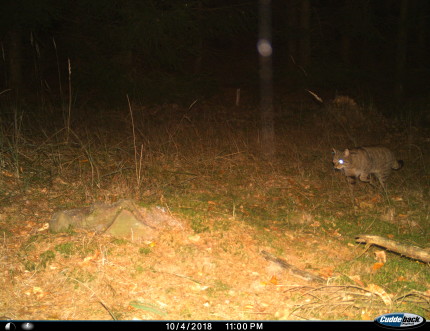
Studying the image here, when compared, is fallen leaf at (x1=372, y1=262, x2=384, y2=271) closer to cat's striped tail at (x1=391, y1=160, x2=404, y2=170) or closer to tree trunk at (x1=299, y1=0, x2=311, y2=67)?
cat's striped tail at (x1=391, y1=160, x2=404, y2=170)

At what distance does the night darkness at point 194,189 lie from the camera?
13.3ft

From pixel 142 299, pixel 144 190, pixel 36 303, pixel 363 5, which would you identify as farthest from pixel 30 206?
pixel 363 5

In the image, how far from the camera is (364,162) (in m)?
7.90

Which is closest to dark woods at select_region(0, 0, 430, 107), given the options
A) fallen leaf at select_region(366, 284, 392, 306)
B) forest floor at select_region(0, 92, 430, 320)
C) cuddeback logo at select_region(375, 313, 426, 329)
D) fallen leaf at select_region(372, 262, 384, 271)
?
forest floor at select_region(0, 92, 430, 320)

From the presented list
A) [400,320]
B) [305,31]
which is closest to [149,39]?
[305,31]

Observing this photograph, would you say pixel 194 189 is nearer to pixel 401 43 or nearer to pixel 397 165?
pixel 397 165

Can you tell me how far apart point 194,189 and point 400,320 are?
4.02m

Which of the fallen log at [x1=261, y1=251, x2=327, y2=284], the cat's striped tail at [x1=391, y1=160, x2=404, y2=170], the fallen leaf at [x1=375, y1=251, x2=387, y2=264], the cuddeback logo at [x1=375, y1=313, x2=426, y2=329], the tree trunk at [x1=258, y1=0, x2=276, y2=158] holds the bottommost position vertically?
the cat's striped tail at [x1=391, y1=160, x2=404, y2=170]

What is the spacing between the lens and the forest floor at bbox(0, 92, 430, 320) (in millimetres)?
3895

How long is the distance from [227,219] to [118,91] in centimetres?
749

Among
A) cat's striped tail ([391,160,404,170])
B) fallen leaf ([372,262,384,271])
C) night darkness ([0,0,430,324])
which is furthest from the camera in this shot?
cat's striped tail ([391,160,404,170])

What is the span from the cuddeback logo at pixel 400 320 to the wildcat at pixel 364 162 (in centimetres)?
444

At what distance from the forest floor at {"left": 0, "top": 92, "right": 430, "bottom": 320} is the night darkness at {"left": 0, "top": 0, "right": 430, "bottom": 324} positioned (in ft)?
0.09

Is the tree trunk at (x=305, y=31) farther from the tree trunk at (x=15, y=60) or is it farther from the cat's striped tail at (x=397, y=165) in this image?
the tree trunk at (x=15, y=60)
